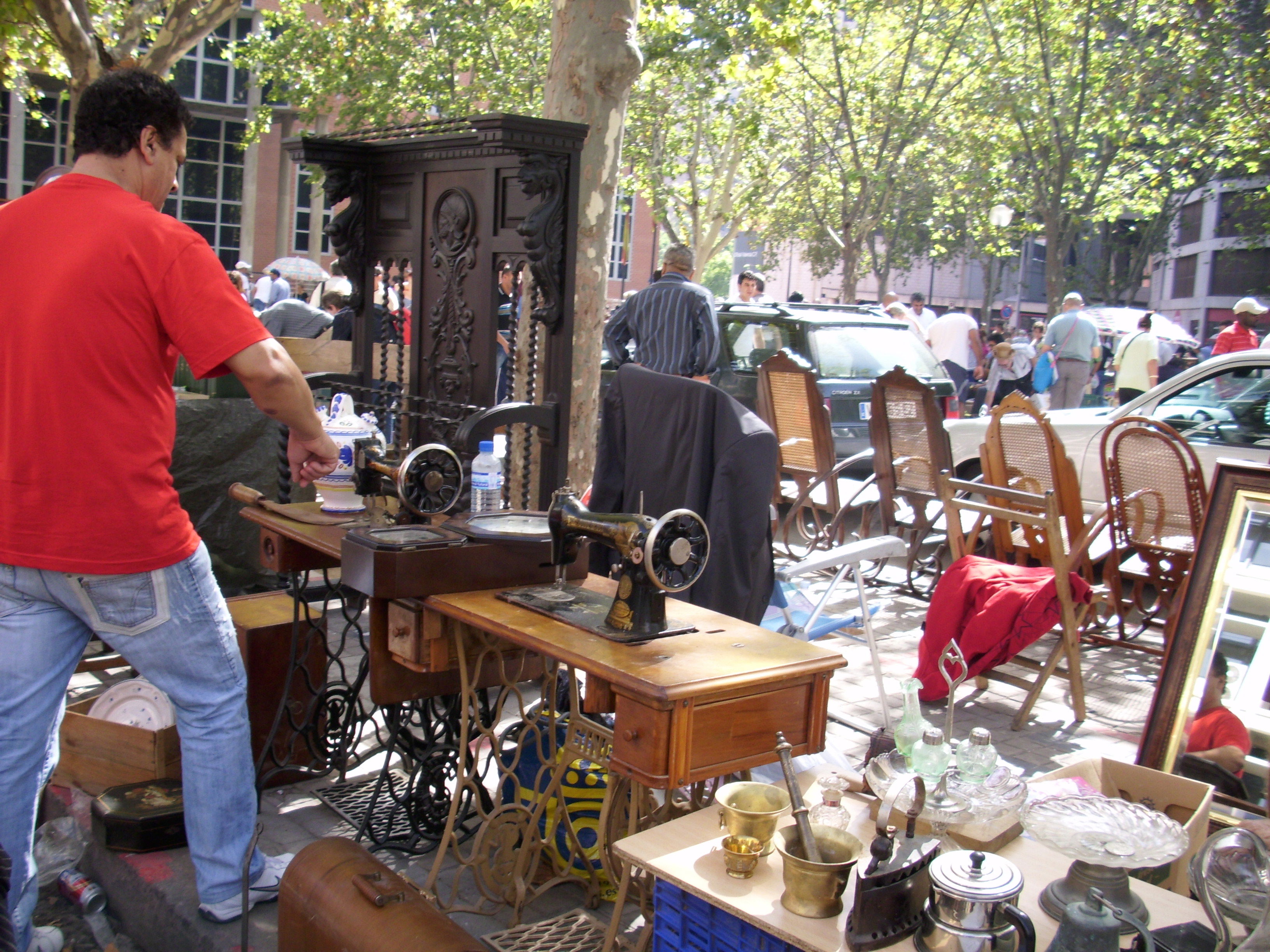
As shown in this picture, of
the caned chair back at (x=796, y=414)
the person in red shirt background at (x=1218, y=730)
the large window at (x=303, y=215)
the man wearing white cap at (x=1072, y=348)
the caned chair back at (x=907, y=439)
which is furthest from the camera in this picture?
the large window at (x=303, y=215)

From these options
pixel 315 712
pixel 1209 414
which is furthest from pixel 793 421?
pixel 315 712

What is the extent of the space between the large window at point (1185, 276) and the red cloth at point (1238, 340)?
121ft

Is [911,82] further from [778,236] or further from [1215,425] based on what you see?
[1215,425]

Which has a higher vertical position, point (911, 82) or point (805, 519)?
point (911, 82)

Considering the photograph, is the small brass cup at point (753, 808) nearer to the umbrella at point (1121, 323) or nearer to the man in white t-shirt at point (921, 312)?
the man in white t-shirt at point (921, 312)

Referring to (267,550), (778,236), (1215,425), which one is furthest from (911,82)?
(267,550)

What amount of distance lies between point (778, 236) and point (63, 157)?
20132mm

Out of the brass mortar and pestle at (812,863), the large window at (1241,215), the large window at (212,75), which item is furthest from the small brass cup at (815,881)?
the large window at (212,75)

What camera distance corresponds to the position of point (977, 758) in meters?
2.18

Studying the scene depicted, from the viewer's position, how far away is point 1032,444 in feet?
19.1

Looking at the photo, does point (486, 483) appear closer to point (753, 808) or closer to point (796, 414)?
point (753, 808)

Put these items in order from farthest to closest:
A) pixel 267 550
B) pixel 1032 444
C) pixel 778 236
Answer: pixel 778 236, pixel 1032 444, pixel 267 550

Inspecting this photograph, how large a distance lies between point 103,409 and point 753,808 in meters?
1.71

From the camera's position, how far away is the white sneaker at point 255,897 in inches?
116
